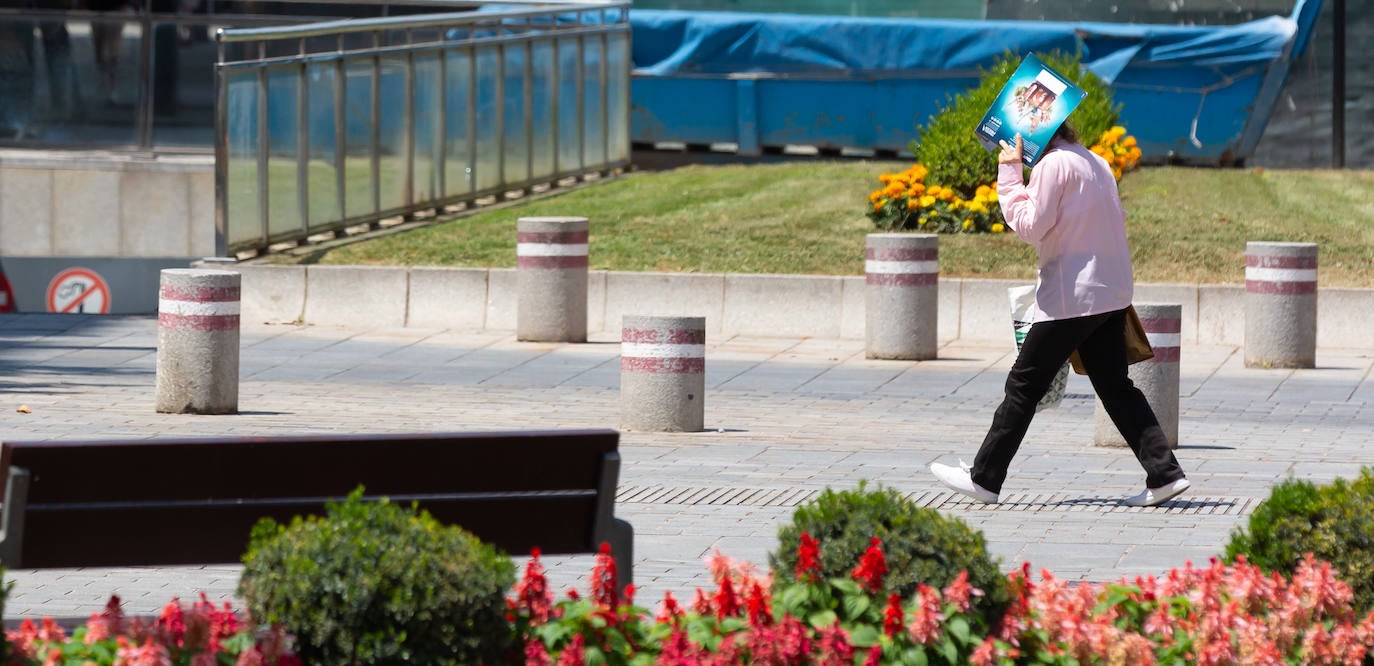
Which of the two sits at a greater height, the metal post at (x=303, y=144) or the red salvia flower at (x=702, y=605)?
the metal post at (x=303, y=144)

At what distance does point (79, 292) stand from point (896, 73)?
32.2ft

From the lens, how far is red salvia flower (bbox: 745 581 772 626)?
16.1ft

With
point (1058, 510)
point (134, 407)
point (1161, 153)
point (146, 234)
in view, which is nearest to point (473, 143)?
point (146, 234)

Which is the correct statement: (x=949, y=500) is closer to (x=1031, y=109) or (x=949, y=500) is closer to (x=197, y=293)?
(x=1031, y=109)

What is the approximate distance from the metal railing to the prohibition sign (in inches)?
210

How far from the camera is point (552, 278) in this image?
590 inches

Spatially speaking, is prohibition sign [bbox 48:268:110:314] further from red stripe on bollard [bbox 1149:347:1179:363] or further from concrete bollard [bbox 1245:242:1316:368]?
red stripe on bollard [bbox 1149:347:1179:363]

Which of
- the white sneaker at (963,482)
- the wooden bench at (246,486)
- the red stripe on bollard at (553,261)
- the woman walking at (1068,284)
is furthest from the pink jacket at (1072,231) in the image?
the red stripe on bollard at (553,261)

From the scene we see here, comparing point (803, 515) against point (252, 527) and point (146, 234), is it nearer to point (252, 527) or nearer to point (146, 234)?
point (252, 527)

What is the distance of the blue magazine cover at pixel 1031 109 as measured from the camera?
324 inches

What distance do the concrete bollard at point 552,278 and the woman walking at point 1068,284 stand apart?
6.91 metres

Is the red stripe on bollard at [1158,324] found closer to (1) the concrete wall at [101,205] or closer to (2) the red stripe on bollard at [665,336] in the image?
(2) the red stripe on bollard at [665,336]

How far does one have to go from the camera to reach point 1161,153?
2319cm

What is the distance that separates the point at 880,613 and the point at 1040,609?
1.51ft
